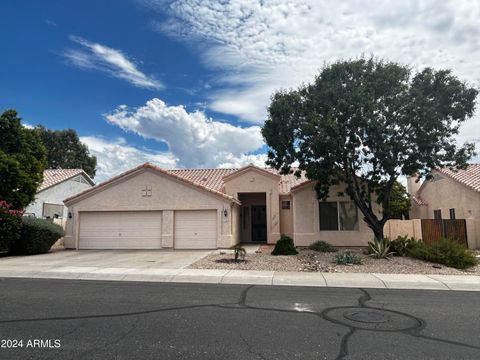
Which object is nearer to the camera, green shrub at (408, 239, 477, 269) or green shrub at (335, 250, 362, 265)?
green shrub at (408, 239, 477, 269)

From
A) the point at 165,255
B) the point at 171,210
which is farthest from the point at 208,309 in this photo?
the point at 171,210

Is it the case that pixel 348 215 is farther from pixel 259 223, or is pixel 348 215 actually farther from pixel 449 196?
pixel 449 196

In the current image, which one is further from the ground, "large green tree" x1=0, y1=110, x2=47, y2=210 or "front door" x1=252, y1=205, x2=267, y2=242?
"large green tree" x1=0, y1=110, x2=47, y2=210

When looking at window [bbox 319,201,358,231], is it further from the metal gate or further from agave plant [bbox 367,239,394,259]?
agave plant [bbox 367,239,394,259]

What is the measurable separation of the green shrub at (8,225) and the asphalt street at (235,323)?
7.78 meters

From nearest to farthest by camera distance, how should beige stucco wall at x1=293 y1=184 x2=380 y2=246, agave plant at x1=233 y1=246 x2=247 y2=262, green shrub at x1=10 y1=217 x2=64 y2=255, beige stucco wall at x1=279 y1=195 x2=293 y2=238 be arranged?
agave plant at x1=233 y1=246 x2=247 y2=262, green shrub at x1=10 y1=217 x2=64 y2=255, beige stucco wall at x1=293 y1=184 x2=380 y2=246, beige stucco wall at x1=279 y1=195 x2=293 y2=238

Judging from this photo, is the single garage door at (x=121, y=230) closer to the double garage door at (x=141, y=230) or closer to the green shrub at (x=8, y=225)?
the double garage door at (x=141, y=230)

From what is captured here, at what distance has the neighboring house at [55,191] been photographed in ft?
89.6

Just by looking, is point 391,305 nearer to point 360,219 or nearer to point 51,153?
point 360,219

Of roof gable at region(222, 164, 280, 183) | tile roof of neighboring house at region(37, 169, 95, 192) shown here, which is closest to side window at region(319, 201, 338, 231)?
roof gable at region(222, 164, 280, 183)

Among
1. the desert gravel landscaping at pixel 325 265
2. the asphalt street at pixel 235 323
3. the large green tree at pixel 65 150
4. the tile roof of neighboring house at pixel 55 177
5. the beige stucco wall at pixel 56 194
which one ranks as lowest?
the asphalt street at pixel 235 323

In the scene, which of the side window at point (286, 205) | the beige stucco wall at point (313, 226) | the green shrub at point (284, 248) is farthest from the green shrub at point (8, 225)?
the side window at point (286, 205)

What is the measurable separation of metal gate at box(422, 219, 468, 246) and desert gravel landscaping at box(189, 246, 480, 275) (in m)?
6.05

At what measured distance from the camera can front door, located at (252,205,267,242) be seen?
83.1 feet
